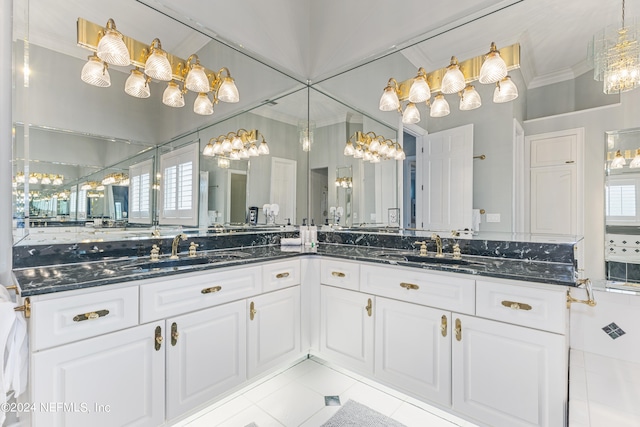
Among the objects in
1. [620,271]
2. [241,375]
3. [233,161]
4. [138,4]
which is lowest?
[241,375]

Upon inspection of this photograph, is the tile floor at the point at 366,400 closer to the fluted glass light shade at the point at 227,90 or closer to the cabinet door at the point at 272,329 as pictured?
the cabinet door at the point at 272,329

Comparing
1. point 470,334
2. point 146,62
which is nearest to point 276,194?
point 146,62

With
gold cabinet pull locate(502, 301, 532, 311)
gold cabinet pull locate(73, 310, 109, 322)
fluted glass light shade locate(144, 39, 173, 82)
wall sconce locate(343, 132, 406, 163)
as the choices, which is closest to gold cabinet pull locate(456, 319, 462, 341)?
gold cabinet pull locate(502, 301, 532, 311)

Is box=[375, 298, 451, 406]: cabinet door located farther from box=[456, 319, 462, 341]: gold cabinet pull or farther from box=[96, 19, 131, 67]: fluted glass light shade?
box=[96, 19, 131, 67]: fluted glass light shade

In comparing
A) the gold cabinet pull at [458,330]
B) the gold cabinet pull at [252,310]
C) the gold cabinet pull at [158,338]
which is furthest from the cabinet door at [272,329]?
the gold cabinet pull at [458,330]

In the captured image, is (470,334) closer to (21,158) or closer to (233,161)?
(233,161)

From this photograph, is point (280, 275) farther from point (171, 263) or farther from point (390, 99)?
point (390, 99)

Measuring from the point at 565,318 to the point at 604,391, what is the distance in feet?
0.97

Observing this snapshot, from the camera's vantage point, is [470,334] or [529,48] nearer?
[470,334]

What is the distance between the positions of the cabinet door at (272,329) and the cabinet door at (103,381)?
0.53 meters

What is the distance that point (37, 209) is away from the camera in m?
1.54

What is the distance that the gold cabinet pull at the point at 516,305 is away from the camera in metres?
1.34

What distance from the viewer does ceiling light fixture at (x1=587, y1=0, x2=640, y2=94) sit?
4.72 ft

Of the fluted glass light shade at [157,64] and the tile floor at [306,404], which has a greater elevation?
the fluted glass light shade at [157,64]
